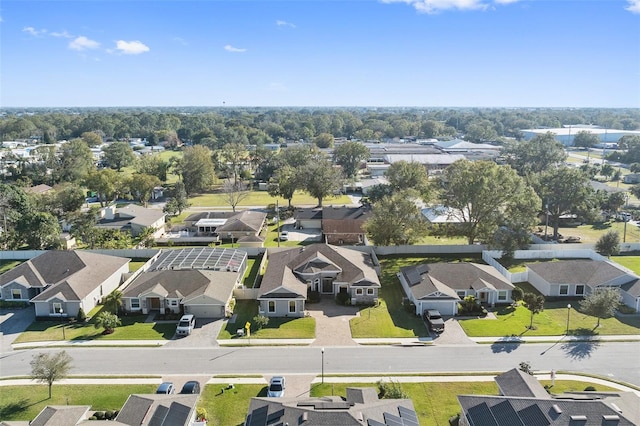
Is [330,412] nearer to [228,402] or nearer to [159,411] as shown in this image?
[228,402]

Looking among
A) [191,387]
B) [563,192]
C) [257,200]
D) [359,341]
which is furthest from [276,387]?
[257,200]

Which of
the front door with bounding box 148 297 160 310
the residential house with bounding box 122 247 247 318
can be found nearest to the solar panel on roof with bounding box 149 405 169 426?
the residential house with bounding box 122 247 247 318

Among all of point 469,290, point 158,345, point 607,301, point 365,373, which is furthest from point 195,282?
point 607,301

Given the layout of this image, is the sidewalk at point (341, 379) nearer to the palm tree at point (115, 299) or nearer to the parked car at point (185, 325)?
the parked car at point (185, 325)

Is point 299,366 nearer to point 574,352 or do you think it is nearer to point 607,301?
point 574,352

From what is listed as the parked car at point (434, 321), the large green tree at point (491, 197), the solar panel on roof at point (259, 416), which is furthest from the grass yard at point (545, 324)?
the solar panel on roof at point (259, 416)

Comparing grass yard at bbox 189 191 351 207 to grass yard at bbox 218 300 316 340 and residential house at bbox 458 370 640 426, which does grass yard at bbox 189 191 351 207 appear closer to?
grass yard at bbox 218 300 316 340

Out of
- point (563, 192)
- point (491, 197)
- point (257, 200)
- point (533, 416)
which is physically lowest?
point (257, 200)
